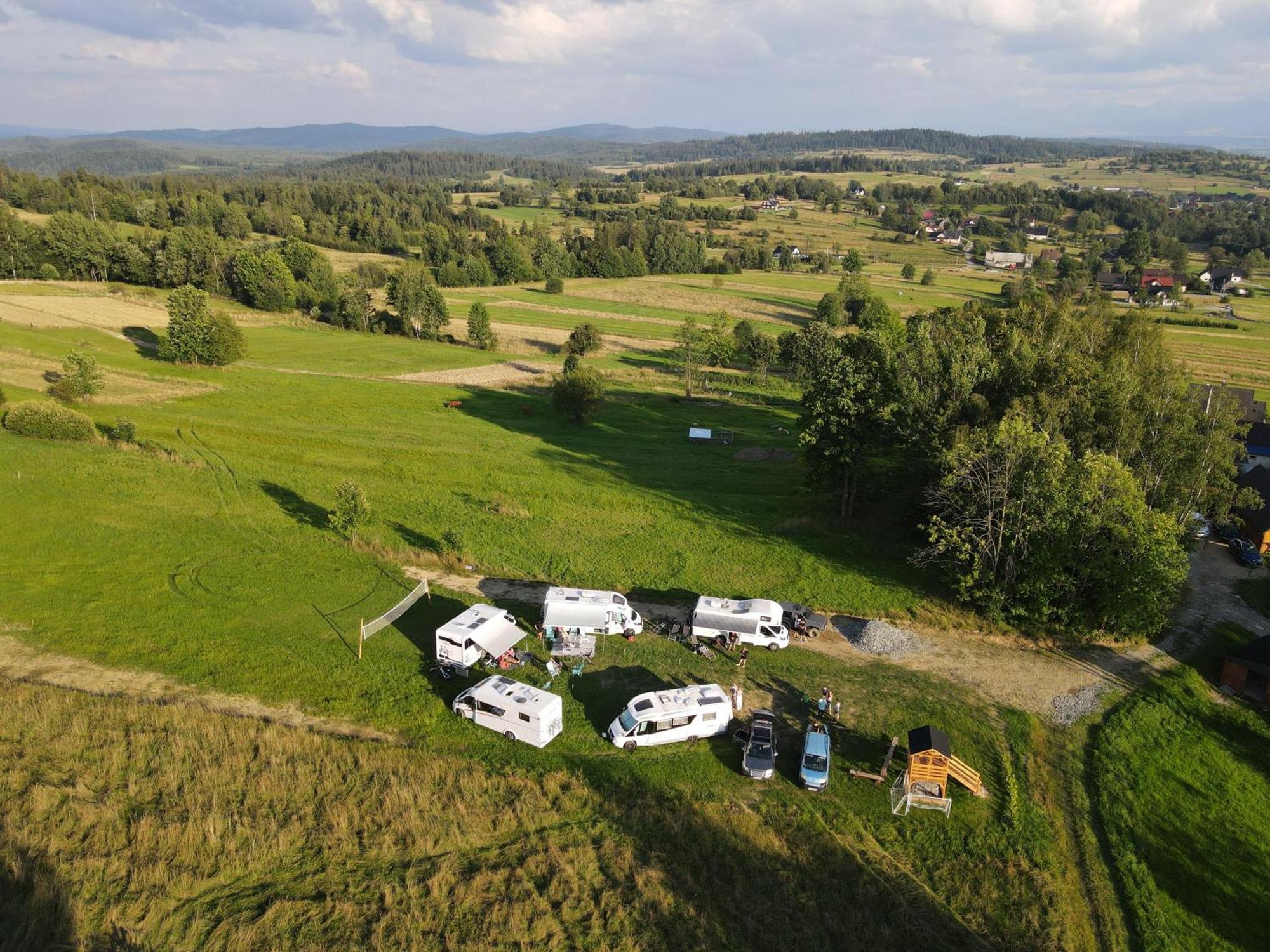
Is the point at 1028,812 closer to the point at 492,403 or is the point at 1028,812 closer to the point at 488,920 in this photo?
the point at 488,920

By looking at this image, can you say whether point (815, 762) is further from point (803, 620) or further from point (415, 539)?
point (415, 539)

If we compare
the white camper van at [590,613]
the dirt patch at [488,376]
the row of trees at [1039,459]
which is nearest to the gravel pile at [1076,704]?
the row of trees at [1039,459]

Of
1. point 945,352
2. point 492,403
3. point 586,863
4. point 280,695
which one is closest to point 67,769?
point 280,695

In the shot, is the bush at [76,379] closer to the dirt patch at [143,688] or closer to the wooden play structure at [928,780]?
the dirt patch at [143,688]

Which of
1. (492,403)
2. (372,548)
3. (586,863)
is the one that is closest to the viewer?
(586,863)

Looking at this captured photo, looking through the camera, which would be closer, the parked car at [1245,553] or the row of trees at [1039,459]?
the row of trees at [1039,459]

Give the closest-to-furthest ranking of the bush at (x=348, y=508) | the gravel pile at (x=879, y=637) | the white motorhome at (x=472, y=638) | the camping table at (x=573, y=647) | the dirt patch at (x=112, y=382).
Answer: the white motorhome at (x=472, y=638) < the camping table at (x=573, y=647) < the gravel pile at (x=879, y=637) < the bush at (x=348, y=508) < the dirt patch at (x=112, y=382)

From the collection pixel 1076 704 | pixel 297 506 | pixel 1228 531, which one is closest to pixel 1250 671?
pixel 1076 704
